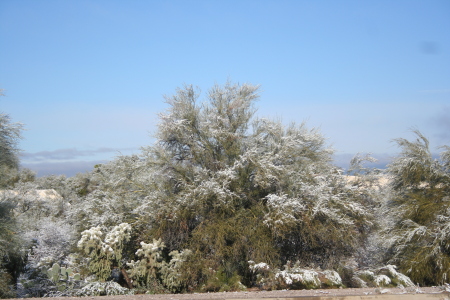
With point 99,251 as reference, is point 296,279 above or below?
below

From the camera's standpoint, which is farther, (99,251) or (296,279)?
(99,251)

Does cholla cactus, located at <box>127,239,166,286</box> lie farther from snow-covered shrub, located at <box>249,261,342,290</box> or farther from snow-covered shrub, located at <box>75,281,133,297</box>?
snow-covered shrub, located at <box>249,261,342,290</box>

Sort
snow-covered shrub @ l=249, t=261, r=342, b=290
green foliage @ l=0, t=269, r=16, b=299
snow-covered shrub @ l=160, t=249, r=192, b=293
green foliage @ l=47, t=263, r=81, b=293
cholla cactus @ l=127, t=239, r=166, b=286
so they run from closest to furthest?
green foliage @ l=0, t=269, r=16, b=299 < green foliage @ l=47, t=263, r=81, b=293 < snow-covered shrub @ l=249, t=261, r=342, b=290 < cholla cactus @ l=127, t=239, r=166, b=286 < snow-covered shrub @ l=160, t=249, r=192, b=293

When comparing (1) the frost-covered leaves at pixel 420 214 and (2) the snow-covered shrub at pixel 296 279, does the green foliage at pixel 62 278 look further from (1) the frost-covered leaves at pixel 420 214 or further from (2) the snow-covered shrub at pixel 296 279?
(1) the frost-covered leaves at pixel 420 214

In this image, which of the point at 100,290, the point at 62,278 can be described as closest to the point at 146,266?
the point at 100,290

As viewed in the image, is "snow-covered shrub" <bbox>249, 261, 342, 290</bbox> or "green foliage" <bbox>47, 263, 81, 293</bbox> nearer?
"green foliage" <bbox>47, 263, 81, 293</bbox>

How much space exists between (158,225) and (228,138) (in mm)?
3797

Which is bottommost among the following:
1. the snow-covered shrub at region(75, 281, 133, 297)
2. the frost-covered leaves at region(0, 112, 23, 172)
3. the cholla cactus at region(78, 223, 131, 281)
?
the snow-covered shrub at region(75, 281, 133, 297)

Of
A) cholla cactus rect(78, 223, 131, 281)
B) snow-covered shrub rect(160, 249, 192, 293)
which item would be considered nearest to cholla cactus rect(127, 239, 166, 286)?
snow-covered shrub rect(160, 249, 192, 293)

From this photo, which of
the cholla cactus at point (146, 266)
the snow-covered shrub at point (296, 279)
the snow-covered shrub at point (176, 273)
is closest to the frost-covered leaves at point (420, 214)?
the snow-covered shrub at point (296, 279)

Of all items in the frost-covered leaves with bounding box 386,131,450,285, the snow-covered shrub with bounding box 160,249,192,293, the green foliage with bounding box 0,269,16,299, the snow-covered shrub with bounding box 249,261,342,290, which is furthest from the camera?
the frost-covered leaves with bounding box 386,131,450,285

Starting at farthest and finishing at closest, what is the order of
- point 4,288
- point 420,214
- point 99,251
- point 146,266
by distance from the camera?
point 420,214
point 146,266
point 99,251
point 4,288

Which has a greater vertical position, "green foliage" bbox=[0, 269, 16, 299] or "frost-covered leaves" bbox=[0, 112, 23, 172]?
"frost-covered leaves" bbox=[0, 112, 23, 172]

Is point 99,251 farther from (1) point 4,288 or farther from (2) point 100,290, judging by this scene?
(1) point 4,288
